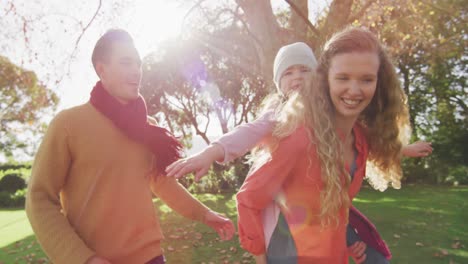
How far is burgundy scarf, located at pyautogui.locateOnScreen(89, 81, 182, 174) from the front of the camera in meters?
2.58

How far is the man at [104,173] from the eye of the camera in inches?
90.1

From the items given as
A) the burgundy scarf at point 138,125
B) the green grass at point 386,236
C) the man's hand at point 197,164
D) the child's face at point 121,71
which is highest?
the child's face at point 121,71

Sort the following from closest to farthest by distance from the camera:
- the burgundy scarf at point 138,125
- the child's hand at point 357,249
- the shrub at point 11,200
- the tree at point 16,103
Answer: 1. the burgundy scarf at point 138,125
2. the child's hand at point 357,249
3. the shrub at point 11,200
4. the tree at point 16,103

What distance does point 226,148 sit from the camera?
83.9 inches

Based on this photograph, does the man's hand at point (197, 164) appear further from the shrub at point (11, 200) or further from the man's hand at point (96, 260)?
the shrub at point (11, 200)

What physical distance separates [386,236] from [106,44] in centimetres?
755

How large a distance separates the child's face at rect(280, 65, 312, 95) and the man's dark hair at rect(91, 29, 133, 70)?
1278mm

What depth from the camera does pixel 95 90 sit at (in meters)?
2.68

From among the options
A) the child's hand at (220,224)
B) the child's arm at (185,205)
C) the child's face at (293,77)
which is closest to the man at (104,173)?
the child's arm at (185,205)

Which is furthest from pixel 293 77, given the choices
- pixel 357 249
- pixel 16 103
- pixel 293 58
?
pixel 16 103

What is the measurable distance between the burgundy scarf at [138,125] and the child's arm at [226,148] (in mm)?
579

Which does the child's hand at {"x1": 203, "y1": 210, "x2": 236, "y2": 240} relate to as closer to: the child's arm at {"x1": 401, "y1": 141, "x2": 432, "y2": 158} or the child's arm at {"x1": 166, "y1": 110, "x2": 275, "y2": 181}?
the child's arm at {"x1": 166, "y1": 110, "x2": 275, "y2": 181}

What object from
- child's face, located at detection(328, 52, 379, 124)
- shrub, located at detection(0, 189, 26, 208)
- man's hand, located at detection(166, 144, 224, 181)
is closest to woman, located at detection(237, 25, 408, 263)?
child's face, located at detection(328, 52, 379, 124)

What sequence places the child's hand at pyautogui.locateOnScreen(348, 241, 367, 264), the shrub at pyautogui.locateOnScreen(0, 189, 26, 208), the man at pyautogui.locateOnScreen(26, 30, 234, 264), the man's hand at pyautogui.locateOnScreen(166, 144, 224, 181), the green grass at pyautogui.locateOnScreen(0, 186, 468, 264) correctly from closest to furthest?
1. the man's hand at pyautogui.locateOnScreen(166, 144, 224, 181)
2. the man at pyautogui.locateOnScreen(26, 30, 234, 264)
3. the child's hand at pyautogui.locateOnScreen(348, 241, 367, 264)
4. the green grass at pyautogui.locateOnScreen(0, 186, 468, 264)
5. the shrub at pyautogui.locateOnScreen(0, 189, 26, 208)
